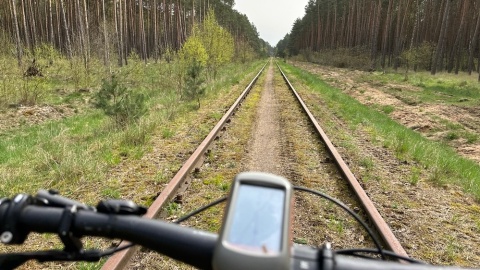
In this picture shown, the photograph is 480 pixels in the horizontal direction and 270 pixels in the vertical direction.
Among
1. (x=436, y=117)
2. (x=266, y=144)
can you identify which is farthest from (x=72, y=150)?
(x=436, y=117)

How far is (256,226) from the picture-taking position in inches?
32.0

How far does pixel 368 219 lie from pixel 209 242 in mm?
3671

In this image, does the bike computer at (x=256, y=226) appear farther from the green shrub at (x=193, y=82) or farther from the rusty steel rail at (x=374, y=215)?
the green shrub at (x=193, y=82)

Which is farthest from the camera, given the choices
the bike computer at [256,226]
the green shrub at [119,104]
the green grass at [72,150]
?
the green shrub at [119,104]

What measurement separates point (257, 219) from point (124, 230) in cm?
50

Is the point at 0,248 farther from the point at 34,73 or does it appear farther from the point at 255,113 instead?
the point at 34,73

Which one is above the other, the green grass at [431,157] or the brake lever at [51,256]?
the brake lever at [51,256]

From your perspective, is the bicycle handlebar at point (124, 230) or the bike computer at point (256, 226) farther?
the bicycle handlebar at point (124, 230)

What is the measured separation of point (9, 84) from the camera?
12.9 metres

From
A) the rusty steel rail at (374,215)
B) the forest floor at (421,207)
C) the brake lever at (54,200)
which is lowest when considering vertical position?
the forest floor at (421,207)

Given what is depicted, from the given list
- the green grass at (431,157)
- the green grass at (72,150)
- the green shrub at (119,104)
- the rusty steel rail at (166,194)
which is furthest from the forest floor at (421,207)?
the green shrub at (119,104)

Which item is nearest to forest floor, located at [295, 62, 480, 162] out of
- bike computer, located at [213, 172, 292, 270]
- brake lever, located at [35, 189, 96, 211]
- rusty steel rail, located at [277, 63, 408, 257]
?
rusty steel rail, located at [277, 63, 408, 257]

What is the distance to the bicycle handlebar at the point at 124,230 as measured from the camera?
37.6 inches

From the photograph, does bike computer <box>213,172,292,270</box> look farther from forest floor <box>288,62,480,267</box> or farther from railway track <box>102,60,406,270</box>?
forest floor <box>288,62,480,267</box>
